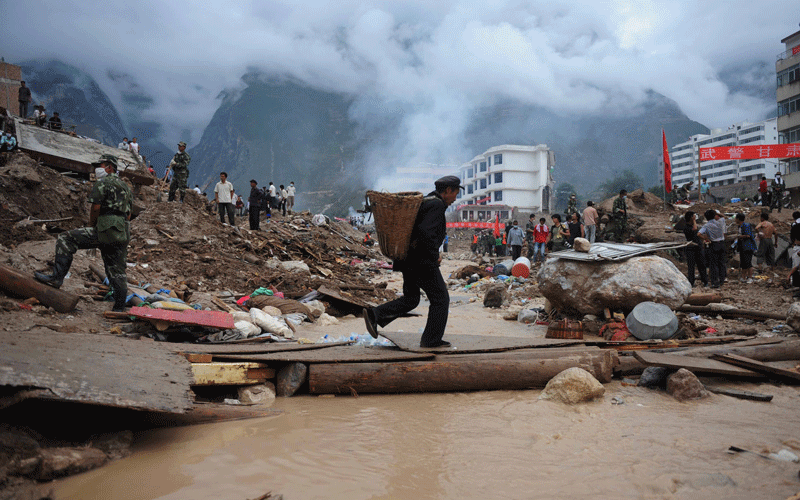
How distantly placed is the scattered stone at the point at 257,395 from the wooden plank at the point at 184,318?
1065 millimetres

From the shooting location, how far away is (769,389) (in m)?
4.02

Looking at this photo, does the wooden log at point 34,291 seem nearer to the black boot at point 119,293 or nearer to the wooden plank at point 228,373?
the black boot at point 119,293

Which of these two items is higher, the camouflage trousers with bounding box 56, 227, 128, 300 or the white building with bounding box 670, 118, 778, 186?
the white building with bounding box 670, 118, 778, 186

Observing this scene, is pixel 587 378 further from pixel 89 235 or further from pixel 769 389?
pixel 89 235

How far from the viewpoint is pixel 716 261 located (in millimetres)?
9547

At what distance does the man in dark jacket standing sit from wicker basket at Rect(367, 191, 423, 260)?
123mm

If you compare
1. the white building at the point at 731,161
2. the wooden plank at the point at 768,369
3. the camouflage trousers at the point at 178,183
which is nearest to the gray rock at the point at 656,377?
the wooden plank at the point at 768,369

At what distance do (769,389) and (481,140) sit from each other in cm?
13041

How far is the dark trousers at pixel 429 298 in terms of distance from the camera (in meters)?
4.10

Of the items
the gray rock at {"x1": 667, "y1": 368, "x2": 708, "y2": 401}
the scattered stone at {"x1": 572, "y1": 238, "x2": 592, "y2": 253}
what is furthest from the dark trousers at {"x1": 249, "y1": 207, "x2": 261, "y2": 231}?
the gray rock at {"x1": 667, "y1": 368, "x2": 708, "y2": 401}

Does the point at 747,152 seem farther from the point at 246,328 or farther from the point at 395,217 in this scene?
the point at 246,328

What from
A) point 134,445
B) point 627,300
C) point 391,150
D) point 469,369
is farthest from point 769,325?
point 391,150

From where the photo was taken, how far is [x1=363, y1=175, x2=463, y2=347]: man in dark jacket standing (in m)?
3.98

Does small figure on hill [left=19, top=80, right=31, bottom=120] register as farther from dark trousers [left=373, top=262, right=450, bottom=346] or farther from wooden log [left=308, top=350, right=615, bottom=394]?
wooden log [left=308, top=350, right=615, bottom=394]
